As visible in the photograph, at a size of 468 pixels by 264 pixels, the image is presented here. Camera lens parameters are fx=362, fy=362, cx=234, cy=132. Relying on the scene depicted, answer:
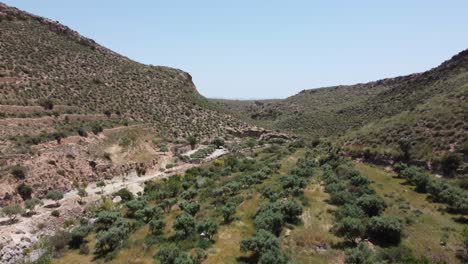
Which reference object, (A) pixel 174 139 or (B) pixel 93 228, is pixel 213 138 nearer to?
(A) pixel 174 139

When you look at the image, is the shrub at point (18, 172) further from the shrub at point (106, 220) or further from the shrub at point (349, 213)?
the shrub at point (349, 213)

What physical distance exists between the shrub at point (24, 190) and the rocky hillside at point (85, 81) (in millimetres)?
19048

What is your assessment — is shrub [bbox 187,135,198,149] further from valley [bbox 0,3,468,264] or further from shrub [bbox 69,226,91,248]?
shrub [bbox 69,226,91,248]

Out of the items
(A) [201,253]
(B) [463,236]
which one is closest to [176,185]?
(A) [201,253]

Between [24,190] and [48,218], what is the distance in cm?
514

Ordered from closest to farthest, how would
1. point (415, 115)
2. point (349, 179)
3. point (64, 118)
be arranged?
point (349, 179), point (64, 118), point (415, 115)

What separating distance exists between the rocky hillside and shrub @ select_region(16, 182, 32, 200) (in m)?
19.0

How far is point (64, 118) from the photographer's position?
53.5 m

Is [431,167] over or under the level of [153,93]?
under

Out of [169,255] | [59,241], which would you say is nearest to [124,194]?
[59,241]

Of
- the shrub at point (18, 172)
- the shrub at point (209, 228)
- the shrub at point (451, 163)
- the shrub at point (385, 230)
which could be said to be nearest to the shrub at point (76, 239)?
the shrub at point (209, 228)

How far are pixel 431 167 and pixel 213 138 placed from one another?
3710 centimetres

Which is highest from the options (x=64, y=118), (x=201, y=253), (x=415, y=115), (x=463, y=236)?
(x=415, y=115)

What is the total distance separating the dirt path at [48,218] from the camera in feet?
92.5
